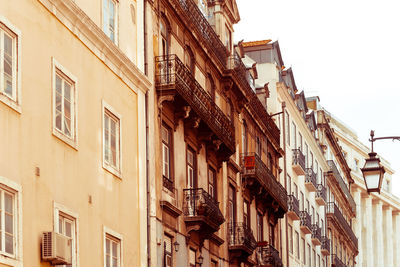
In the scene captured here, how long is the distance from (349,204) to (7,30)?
213ft

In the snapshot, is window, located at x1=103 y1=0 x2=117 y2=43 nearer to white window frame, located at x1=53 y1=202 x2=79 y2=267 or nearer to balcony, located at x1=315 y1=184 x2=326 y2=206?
white window frame, located at x1=53 y1=202 x2=79 y2=267

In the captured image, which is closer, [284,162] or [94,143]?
[94,143]

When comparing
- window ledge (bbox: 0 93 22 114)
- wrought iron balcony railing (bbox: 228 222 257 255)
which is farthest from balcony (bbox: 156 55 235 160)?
window ledge (bbox: 0 93 22 114)

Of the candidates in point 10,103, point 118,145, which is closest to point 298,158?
point 118,145

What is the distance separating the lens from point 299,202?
196 feet

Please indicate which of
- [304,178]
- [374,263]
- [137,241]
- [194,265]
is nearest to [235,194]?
[194,265]

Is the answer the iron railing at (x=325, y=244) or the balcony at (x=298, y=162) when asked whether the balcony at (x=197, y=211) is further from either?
the iron railing at (x=325, y=244)

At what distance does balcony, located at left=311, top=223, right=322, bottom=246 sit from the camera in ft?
203

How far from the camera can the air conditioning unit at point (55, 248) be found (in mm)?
21750

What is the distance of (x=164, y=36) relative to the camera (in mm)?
32969

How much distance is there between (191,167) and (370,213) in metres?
76.1

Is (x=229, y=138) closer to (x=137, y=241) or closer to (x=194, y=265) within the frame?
(x=194, y=265)

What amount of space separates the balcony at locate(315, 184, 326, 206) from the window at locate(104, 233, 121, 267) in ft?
131

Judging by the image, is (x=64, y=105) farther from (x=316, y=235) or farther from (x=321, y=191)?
(x=321, y=191)
